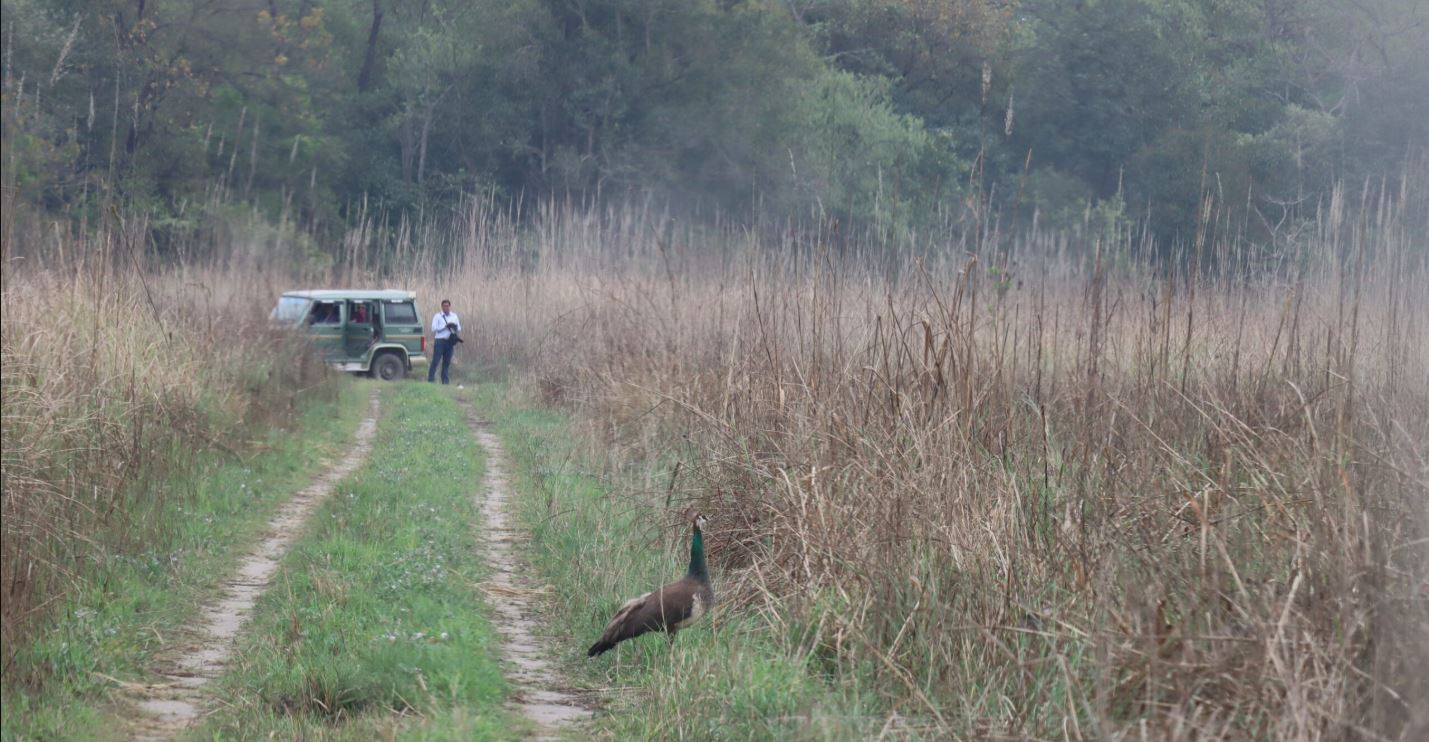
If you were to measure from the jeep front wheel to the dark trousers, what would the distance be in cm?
48

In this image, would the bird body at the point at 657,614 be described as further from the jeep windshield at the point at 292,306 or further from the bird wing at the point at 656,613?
the jeep windshield at the point at 292,306

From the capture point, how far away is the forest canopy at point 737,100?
2352 cm

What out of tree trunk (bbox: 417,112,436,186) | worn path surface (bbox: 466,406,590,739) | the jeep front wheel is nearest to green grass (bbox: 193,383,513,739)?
worn path surface (bbox: 466,406,590,739)

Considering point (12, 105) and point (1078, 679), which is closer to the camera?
point (1078, 679)

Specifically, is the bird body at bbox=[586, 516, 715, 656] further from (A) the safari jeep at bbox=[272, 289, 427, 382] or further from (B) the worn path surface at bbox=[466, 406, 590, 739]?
(A) the safari jeep at bbox=[272, 289, 427, 382]

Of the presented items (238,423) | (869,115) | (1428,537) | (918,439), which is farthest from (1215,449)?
(869,115)

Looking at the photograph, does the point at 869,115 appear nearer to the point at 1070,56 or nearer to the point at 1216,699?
the point at 1070,56

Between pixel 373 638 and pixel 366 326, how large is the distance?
52.8 feet

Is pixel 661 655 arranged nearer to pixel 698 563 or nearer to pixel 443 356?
pixel 698 563

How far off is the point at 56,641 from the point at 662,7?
2584 centimetres

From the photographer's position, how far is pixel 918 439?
17.8 ft

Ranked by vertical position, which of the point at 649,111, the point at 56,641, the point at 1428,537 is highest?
the point at 649,111

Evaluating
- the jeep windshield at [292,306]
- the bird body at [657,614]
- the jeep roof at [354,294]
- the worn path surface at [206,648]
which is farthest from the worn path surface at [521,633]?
the jeep roof at [354,294]

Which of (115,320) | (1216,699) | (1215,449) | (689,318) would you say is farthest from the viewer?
(689,318)
